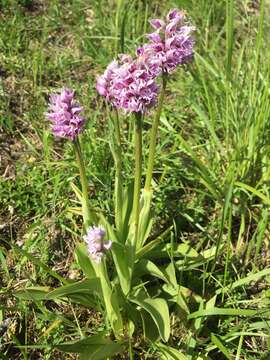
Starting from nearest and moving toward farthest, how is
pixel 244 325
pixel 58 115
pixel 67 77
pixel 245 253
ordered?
pixel 58 115 < pixel 244 325 < pixel 245 253 < pixel 67 77

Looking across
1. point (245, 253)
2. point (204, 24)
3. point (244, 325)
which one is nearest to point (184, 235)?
point (245, 253)

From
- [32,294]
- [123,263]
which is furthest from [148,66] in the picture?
[32,294]

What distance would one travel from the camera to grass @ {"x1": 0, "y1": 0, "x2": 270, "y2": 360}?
2279 mm

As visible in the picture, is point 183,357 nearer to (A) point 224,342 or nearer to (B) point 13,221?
(A) point 224,342

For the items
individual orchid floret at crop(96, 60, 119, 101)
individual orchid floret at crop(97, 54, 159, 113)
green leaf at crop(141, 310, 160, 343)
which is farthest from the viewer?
green leaf at crop(141, 310, 160, 343)

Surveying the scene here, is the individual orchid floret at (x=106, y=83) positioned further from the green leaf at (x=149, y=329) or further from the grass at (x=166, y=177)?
the green leaf at (x=149, y=329)

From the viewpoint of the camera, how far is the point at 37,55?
11.4ft

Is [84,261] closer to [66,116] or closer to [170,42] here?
[66,116]

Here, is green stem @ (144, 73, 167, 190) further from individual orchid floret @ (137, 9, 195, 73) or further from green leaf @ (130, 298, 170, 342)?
green leaf @ (130, 298, 170, 342)

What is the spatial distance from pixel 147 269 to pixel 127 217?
0.26 m

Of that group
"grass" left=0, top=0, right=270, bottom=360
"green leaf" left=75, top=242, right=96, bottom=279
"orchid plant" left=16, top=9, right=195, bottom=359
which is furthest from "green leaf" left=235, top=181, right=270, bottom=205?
"green leaf" left=75, top=242, right=96, bottom=279

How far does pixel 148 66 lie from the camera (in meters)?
1.67

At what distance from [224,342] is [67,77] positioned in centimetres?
212

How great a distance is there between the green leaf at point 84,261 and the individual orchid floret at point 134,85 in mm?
691
